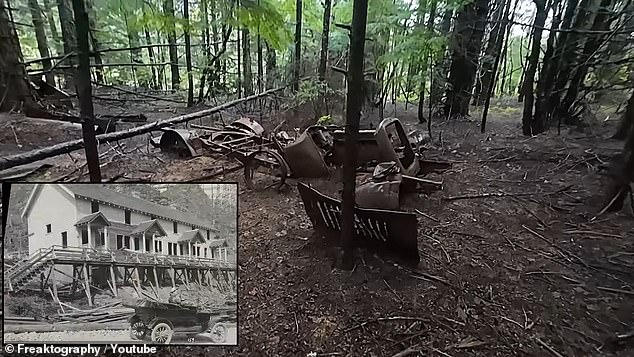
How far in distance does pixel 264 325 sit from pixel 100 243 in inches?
40.0

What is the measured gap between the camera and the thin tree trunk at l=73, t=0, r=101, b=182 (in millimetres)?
2039

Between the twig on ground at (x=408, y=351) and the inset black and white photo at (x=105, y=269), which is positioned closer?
the inset black and white photo at (x=105, y=269)

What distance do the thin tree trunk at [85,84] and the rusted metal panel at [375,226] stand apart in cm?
140

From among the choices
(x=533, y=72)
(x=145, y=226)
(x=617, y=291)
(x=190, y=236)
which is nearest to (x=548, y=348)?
(x=617, y=291)

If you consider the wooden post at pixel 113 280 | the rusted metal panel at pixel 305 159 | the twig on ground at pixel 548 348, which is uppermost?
the wooden post at pixel 113 280

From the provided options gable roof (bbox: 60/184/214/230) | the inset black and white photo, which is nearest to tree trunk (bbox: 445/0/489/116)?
gable roof (bbox: 60/184/214/230)

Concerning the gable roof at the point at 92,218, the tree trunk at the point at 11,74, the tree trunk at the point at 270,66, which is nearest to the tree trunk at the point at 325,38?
the tree trunk at the point at 270,66

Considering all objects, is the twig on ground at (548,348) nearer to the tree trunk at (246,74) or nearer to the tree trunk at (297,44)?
the tree trunk at (297,44)

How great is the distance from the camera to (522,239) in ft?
11.0

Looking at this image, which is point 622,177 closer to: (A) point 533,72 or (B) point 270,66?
(A) point 533,72

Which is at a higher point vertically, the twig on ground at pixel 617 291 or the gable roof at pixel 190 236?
the gable roof at pixel 190 236

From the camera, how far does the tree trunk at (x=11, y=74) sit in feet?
18.5

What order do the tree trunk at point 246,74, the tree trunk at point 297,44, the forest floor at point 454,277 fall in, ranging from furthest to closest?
the tree trunk at point 246,74 → the tree trunk at point 297,44 → the forest floor at point 454,277

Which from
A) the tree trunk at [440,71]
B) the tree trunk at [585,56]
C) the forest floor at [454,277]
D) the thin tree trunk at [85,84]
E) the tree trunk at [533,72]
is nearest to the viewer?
the thin tree trunk at [85,84]
